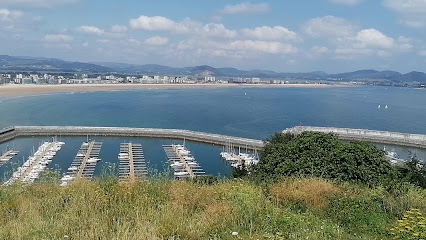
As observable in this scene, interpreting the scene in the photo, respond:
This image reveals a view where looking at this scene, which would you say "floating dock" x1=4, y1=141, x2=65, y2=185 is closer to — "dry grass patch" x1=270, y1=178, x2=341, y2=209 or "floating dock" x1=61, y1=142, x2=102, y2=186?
"floating dock" x1=61, y1=142, x2=102, y2=186

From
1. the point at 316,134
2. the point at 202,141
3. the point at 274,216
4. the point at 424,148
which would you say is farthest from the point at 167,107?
the point at 274,216

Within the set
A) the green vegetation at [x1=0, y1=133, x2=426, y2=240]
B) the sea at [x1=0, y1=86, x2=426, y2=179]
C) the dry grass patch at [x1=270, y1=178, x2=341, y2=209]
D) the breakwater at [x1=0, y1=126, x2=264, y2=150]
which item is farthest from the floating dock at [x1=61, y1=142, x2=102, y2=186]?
the dry grass patch at [x1=270, y1=178, x2=341, y2=209]

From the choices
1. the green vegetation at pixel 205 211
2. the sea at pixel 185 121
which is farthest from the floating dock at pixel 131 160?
the green vegetation at pixel 205 211

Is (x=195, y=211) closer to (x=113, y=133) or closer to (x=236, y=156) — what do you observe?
(x=236, y=156)

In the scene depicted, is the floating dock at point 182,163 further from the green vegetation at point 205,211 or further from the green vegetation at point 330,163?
the green vegetation at point 205,211

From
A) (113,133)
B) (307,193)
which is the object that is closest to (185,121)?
(113,133)
